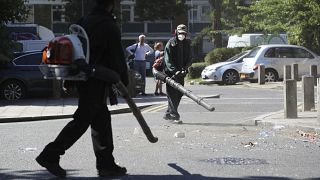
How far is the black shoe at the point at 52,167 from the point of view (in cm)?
679

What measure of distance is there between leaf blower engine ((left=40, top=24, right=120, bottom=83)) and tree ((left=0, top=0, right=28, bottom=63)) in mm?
11106

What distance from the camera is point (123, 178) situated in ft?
22.8

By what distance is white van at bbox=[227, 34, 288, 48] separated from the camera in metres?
33.5

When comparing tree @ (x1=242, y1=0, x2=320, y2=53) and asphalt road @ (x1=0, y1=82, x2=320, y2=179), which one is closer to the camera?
asphalt road @ (x1=0, y1=82, x2=320, y2=179)

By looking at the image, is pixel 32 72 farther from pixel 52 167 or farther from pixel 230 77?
pixel 52 167

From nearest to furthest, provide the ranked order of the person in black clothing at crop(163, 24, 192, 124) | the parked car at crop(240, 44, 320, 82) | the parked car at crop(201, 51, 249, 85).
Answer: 1. the person in black clothing at crop(163, 24, 192, 124)
2. the parked car at crop(240, 44, 320, 82)
3. the parked car at crop(201, 51, 249, 85)

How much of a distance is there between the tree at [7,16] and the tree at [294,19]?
11957 mm

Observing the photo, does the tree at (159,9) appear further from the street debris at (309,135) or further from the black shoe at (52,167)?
the black shoe at (52,167)

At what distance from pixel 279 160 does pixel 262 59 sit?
17044 mm

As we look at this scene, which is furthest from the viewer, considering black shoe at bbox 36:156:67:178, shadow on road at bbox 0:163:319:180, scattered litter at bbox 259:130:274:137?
scattered litter at bbox 259:130:274:137

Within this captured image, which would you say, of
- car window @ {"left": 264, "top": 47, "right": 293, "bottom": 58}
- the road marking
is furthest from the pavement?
car window @ {"left": 264, "top": 47, "right": 293, "bottom": 58}

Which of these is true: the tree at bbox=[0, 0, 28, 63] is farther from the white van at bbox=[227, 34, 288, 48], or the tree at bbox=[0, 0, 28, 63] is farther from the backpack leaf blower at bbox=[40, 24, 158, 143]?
the white van at bbox=[227, 34, 288, 48]

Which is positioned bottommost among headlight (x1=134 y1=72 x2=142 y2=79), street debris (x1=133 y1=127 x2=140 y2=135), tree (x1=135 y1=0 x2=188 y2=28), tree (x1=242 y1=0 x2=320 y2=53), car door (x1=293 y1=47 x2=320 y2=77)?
street debris (x1=133 y1=127 x2=140 y2=135)

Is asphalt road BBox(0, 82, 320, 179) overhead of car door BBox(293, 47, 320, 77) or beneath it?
beneath
